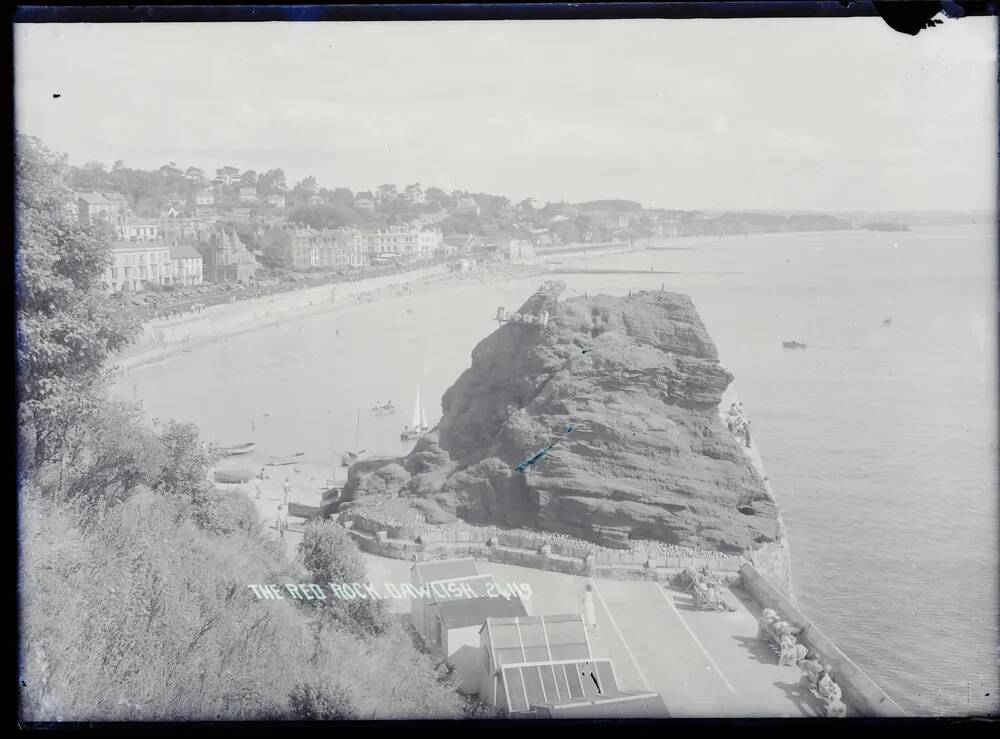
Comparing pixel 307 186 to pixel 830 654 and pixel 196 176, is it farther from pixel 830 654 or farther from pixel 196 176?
pixel 830 654

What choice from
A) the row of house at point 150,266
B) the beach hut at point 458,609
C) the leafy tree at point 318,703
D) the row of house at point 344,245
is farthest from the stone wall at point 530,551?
the row of house at point 150,266

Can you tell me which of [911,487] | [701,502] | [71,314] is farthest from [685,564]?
[71,314]

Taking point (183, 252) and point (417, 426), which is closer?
point (183, 252)

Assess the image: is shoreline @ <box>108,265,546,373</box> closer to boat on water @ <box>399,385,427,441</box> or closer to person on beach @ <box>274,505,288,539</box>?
boat on water @ <box>399,385,427,441</box>

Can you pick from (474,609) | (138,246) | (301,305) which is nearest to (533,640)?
(474,609)

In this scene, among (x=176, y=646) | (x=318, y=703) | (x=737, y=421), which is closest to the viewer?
(x=318, y=703)

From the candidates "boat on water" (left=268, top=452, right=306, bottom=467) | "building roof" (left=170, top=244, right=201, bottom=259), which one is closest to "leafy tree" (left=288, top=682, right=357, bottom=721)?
"boat on water" (left=268, top=452, right=306, bottom=467)
